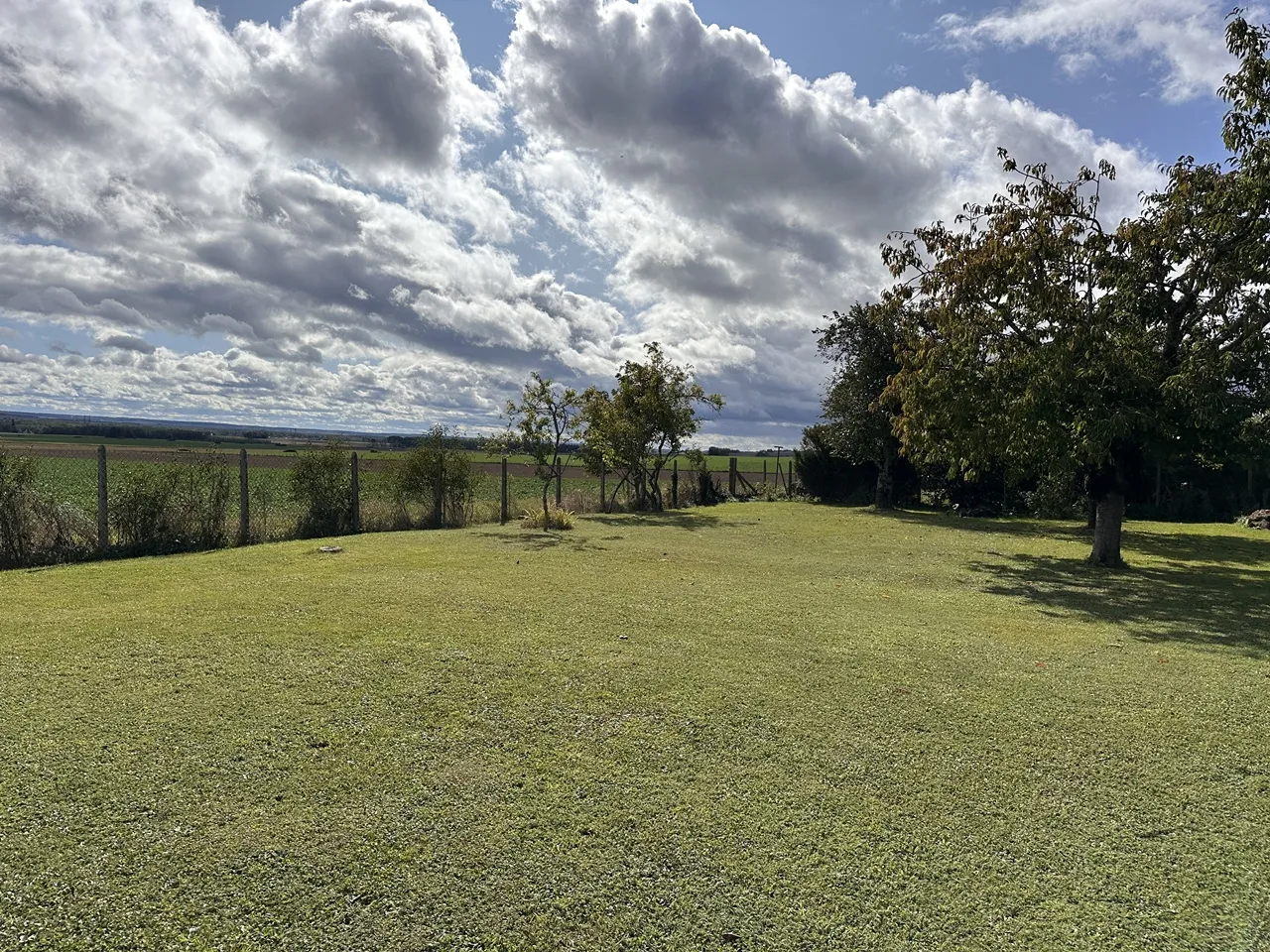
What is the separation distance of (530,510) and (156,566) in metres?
8.26

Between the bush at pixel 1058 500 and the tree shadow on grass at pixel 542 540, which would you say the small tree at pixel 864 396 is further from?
the tree shadow on grass at pixel 542 540

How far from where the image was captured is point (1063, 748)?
3.79m

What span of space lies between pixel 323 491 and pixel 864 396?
1579 centimetres

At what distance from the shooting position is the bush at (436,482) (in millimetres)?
14672

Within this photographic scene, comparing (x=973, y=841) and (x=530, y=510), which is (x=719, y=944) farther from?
(x=530, y=510)

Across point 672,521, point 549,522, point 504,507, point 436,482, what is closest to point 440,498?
point 436,482

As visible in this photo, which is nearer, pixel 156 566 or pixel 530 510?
pixel 156 566

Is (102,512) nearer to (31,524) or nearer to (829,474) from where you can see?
(31,524)

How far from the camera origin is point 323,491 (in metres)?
13.3

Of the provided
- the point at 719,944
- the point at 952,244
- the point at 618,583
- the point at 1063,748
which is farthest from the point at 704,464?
the point at 719,944

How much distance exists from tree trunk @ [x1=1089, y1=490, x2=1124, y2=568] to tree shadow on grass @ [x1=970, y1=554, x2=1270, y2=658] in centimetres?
28

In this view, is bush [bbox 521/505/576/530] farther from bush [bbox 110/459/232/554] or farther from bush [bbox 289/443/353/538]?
bush [bbox 110/459/232/554]

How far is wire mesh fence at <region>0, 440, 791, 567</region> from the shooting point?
9.70 m

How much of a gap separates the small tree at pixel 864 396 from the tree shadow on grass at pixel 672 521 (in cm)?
575
